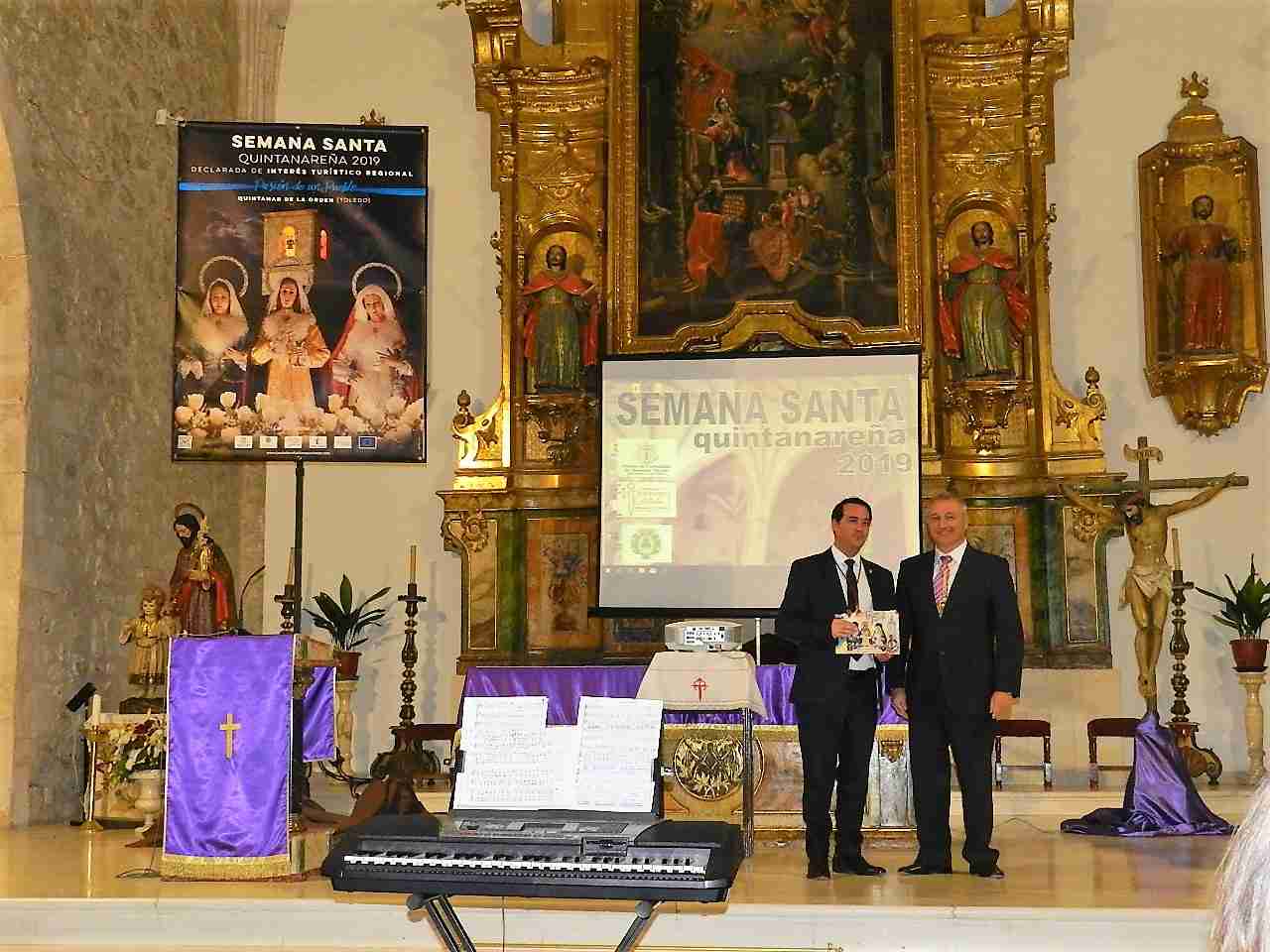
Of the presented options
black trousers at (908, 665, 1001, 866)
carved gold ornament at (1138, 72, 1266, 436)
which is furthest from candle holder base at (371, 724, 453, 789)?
carved gold ornament at (1138, 72, 1266, 436)

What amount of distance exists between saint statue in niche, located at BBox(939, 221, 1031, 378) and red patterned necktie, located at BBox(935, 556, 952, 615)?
5.78m

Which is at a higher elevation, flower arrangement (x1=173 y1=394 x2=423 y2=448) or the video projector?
flower arrangement (x1=173 y1=394 x2=423 y2=448)

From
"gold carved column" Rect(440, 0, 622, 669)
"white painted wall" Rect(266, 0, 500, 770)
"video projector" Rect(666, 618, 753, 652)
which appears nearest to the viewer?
"video projector" Rect(666, 618, 753, 652)

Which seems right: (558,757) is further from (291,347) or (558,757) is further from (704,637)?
(291,347)

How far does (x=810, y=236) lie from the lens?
12.4 m

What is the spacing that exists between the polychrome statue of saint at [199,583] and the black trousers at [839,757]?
14.6 feet

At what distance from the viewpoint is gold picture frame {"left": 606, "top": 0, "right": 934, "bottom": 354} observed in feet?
39.8

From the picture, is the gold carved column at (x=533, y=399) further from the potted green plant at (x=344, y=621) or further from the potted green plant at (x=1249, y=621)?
the potted green plant at (x=1249, y=621)

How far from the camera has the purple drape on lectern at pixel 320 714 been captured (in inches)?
284

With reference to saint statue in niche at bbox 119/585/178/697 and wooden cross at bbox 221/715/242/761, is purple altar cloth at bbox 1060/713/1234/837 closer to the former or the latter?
wooden cross at bbox 221/715/242/761

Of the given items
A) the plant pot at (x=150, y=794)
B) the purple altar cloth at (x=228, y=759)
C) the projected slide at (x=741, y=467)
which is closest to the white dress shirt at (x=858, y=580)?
the purple altar cloth at (x=228, y=759)

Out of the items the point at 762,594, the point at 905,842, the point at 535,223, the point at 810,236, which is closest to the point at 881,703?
the point at 905,842

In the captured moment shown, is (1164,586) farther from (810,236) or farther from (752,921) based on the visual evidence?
(752,921)

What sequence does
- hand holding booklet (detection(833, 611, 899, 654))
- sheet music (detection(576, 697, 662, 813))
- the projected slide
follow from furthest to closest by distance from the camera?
the projected slide → hand holding booklet (detection(833, 611, 899, 654)) → sheet music (detection(576, 697, 662, 813))
